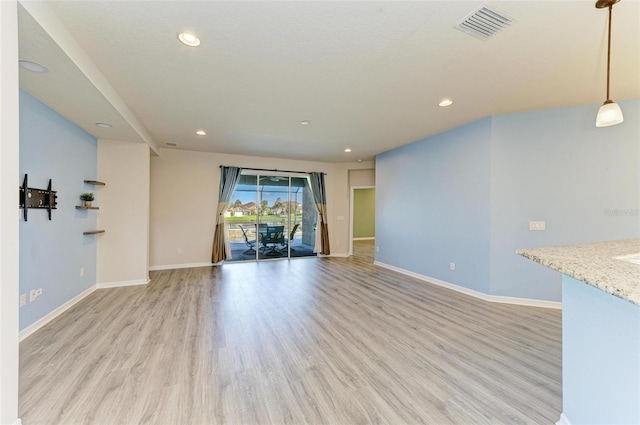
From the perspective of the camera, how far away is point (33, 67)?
2.05m

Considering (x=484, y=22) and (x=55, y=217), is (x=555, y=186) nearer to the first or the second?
(x=484, y=22)

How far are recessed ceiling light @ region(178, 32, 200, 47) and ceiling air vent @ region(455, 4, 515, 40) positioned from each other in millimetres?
2029

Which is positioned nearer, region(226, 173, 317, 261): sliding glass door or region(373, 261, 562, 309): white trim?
region(373, 261, 562, 309): white trim

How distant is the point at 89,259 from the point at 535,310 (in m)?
6.62

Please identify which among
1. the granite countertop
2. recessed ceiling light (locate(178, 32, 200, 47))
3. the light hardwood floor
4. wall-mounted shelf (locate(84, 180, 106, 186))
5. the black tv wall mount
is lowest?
the light hardwood floor

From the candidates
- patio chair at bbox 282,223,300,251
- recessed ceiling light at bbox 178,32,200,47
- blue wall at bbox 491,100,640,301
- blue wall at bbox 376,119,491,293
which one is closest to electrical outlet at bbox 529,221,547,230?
blue wall at bbox 491,100,640,301

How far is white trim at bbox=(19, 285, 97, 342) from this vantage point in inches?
99.6

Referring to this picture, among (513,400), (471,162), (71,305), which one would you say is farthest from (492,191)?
(71,305)

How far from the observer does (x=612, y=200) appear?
10.3 ft

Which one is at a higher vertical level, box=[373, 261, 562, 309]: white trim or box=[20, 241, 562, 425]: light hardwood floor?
box=[373, 261, 562, 309]: white trim

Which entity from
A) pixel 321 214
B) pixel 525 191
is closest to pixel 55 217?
pixel 321 214

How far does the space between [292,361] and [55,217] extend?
11.3 ft
